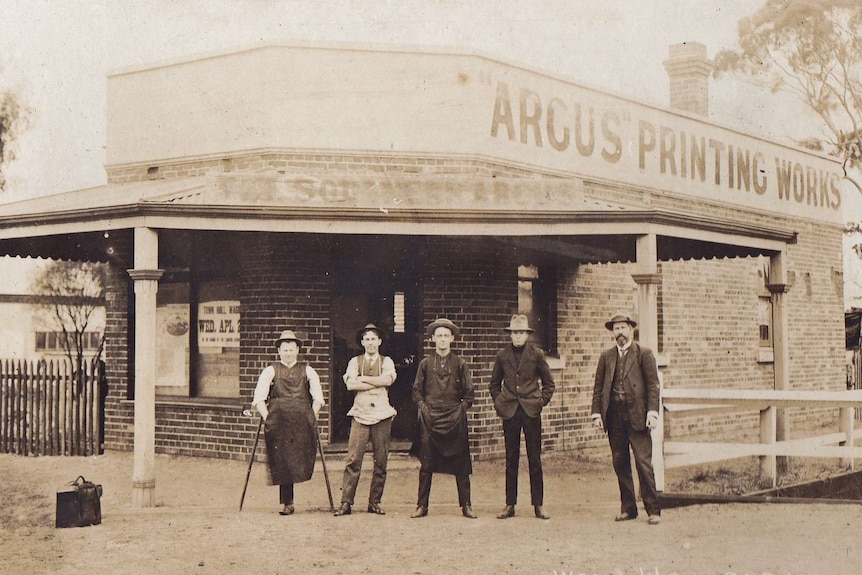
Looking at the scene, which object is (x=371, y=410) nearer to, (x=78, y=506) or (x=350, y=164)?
(x=78, y=506)

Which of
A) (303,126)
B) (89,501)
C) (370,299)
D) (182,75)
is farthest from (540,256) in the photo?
(89,501)

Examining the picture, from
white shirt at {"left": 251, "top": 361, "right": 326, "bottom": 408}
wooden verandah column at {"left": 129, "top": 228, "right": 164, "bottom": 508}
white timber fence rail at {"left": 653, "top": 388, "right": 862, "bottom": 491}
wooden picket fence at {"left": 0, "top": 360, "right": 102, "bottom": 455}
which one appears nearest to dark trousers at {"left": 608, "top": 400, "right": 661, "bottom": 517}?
white timber fence rail at {"left": 653, "top": 388, "right": 862, "bottom": 491}

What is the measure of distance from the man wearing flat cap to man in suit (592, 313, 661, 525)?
1.17 metres

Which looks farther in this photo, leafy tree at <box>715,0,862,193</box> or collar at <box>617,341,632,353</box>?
leafy tree at <box>715,0,862,193</box>

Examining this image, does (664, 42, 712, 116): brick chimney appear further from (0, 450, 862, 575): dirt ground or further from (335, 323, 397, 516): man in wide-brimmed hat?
(335, 323, 397, 516): man in wide-brimmed hat

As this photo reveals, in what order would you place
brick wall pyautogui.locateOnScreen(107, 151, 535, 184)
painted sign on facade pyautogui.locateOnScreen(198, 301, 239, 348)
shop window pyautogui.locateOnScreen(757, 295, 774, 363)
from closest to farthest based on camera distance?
brick wall pyautogui.locateOnScreen(107, 151, 535, 184), painted sign on facade pyautogui.locateOnScreen(198, 301, 239, 348), shop window pyautogui.locateOnScreen(757, 295, 774, 363)

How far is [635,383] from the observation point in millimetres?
7664

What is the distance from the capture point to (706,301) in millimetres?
14617

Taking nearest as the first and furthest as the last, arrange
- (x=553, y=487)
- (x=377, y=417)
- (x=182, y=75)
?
(x=377, y=417) < (x=553, y=487) < (x=182, y=75)

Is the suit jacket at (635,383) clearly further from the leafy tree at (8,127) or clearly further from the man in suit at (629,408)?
the leafy tree at (8,127)

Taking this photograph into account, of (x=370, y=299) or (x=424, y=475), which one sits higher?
(x=370, y=299)

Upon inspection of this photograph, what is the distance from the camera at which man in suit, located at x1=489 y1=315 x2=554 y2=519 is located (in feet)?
25.5

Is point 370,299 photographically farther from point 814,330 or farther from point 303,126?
point 814,330

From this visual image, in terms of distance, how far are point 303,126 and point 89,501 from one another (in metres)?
5.39
